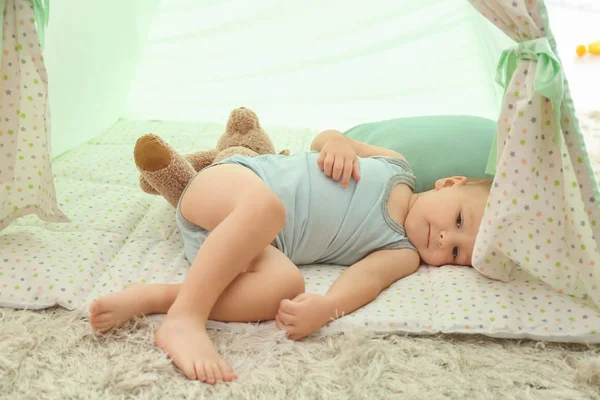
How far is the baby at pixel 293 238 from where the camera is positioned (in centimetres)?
104

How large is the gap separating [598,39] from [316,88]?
7.35 ft

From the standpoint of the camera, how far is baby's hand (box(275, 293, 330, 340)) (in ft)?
3.43

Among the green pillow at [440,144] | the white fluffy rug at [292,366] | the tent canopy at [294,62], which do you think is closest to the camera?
the white fluffy rug at [292,366]

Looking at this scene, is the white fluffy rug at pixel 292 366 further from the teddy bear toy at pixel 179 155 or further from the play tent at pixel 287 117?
the teddy bear toy at pixel 179 155

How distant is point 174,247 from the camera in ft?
4.46

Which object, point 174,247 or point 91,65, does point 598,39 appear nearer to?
point 91,65

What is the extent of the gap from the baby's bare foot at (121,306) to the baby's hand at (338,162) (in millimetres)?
479

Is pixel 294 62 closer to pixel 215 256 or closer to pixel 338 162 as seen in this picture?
pixel 338 162

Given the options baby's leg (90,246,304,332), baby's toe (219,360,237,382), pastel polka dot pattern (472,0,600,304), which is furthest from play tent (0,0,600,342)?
baby's toe (219,360,237,382)

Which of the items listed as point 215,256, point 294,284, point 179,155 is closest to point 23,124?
point 179,155

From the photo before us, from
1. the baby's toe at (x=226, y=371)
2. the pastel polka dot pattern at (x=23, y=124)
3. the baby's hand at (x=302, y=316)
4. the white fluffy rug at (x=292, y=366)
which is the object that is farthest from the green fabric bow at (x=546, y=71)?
the pastel polka dot pattern at (x=23, y=124)

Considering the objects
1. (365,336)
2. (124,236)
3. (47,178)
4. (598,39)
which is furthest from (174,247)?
(598,39)

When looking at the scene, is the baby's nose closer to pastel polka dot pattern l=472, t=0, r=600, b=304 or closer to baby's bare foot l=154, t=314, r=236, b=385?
pastel polka dot pattern l=472, t=0, r=600, b=304

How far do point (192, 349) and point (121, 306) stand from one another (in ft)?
0.55
